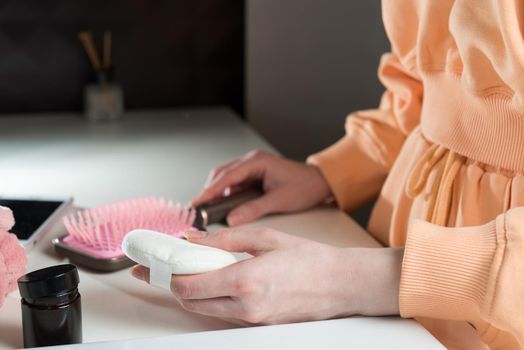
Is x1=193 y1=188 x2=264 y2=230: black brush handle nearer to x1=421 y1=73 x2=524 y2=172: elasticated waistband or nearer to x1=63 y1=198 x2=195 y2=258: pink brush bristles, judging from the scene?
x1=63 y1=198 x2=195 y2=258: pink brush bristles

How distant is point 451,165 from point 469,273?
19 cm

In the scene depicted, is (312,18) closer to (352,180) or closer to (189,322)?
(352,180)

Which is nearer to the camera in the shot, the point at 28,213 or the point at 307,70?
the point at 28,213

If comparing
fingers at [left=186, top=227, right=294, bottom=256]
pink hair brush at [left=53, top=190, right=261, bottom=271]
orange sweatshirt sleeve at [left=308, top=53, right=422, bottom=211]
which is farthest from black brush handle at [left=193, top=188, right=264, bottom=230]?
fingers at [left=186, top=227, right=294, bottom=256]

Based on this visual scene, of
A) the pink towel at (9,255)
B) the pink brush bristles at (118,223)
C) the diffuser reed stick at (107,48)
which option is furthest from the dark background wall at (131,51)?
the pink towel at (9,255)

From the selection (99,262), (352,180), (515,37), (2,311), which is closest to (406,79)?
(352,180)

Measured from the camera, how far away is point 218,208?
3.08 feet

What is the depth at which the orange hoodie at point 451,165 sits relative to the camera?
1.97ft

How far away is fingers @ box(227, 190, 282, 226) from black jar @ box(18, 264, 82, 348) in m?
0.37

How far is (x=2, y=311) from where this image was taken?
66 centimetres

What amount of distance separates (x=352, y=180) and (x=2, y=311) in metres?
0.50

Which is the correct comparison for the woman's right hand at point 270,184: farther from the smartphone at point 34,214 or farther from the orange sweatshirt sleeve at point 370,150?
the smartphone at point 34,214

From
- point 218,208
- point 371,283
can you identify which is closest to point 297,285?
point 371,283

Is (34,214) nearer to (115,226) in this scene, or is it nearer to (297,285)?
(115,226)
